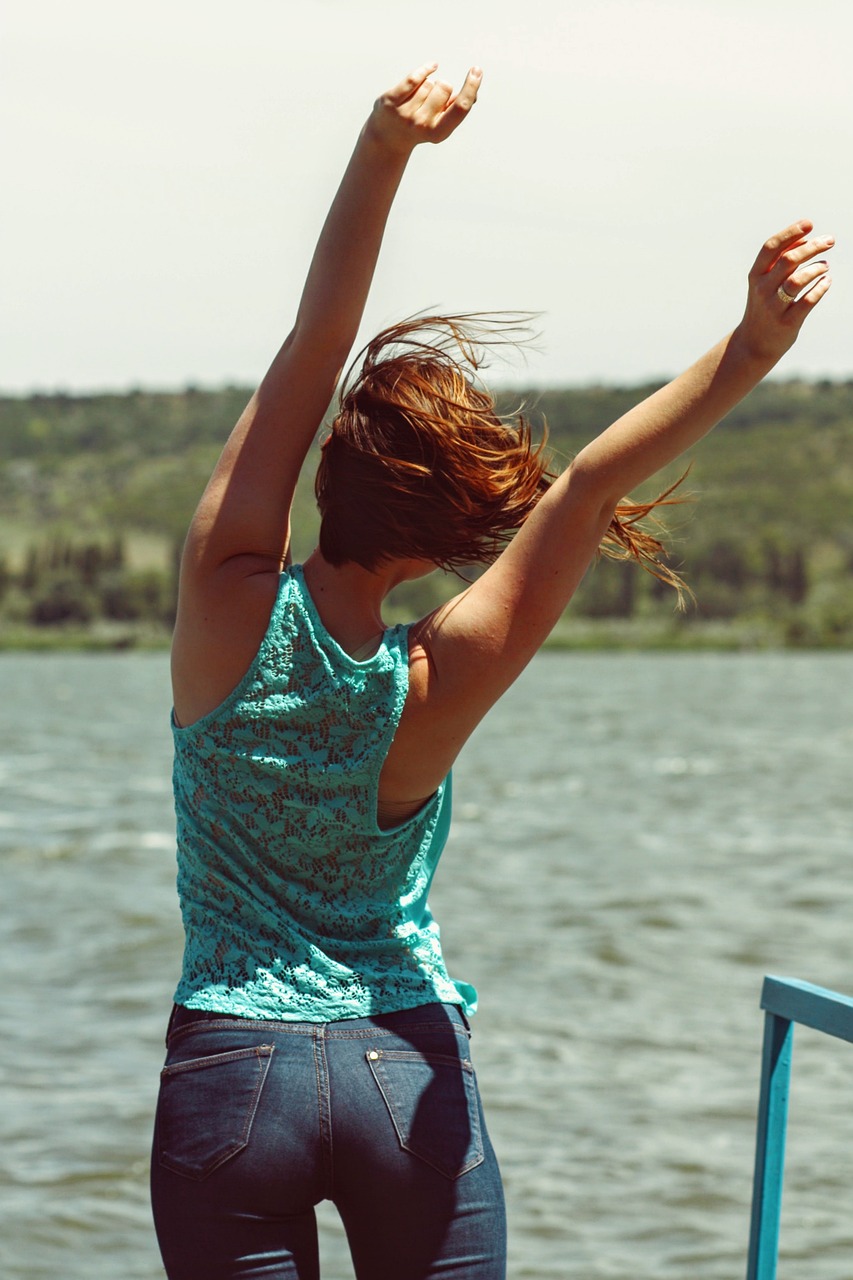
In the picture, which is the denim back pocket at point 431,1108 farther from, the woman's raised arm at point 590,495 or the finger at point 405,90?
the finger at point 405,90

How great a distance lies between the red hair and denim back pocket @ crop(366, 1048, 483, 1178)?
526mm

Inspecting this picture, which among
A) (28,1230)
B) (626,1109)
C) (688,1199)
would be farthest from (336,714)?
(626,1109)

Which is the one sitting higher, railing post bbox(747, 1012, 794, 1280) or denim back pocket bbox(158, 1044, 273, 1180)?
denim back pocket bbox(158, 1044, 273, 1180)

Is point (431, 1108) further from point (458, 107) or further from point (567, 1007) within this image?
point (567, 1007)

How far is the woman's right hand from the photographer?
1641mm

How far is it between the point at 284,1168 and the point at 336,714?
463mm

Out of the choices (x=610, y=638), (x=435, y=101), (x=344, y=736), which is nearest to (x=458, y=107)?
(x=435, y=101)

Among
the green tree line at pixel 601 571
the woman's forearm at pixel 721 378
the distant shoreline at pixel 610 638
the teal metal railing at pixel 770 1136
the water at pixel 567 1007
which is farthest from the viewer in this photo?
the distant shoreline at pixel 610 638

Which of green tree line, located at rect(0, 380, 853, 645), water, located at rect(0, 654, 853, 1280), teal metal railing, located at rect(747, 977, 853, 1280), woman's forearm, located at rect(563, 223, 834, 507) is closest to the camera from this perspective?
woman's forearm, located at rect(563, 223, 834, 507)

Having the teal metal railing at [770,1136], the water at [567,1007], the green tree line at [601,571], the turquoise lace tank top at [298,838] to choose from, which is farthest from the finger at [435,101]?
the green tree line at [601,571]

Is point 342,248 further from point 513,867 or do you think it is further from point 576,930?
point 513,867

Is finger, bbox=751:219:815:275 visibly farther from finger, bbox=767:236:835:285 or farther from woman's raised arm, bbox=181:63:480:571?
woman's raised arm, bbox=181:63:480:571

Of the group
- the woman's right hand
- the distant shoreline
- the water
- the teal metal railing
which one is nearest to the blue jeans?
the teal metal railing

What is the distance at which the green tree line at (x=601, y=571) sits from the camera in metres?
144
